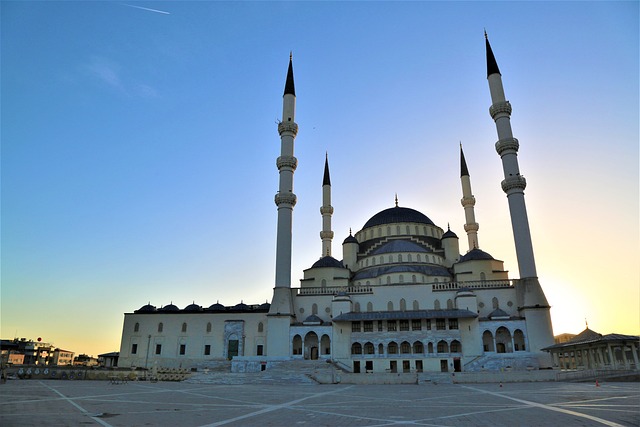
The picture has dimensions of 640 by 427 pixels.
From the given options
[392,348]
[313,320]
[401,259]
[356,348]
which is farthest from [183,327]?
[401,259]

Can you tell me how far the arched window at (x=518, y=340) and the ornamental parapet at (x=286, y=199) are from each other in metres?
25.8

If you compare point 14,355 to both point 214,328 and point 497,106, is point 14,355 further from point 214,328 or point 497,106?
point 497,106

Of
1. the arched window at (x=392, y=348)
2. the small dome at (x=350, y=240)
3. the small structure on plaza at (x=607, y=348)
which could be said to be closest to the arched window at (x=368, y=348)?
the arched window at (x=392, y=348)

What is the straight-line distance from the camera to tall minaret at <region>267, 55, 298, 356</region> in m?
43.1

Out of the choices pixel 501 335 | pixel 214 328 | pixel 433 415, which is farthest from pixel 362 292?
pixel 433 415

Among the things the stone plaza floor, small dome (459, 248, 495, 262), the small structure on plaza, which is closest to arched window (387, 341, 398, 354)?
the small structure on plaza

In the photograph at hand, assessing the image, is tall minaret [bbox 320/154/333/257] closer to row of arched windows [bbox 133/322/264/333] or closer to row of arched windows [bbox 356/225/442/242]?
row of arched windows [bbox 356/225/442/242]

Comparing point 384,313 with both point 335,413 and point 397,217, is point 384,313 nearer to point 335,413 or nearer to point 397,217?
point 397,217

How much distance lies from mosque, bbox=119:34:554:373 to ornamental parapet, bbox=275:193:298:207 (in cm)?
11

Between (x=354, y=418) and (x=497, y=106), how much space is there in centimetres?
4499

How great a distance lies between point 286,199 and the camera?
159 feet

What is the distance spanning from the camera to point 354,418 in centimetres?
1198

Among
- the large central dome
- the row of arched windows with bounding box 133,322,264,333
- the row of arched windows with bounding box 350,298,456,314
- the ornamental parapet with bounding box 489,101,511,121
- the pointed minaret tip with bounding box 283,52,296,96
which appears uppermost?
the pointed minaret tip with bounding box 283,52,296,96

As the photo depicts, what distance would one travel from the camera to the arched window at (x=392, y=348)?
41.2 m
